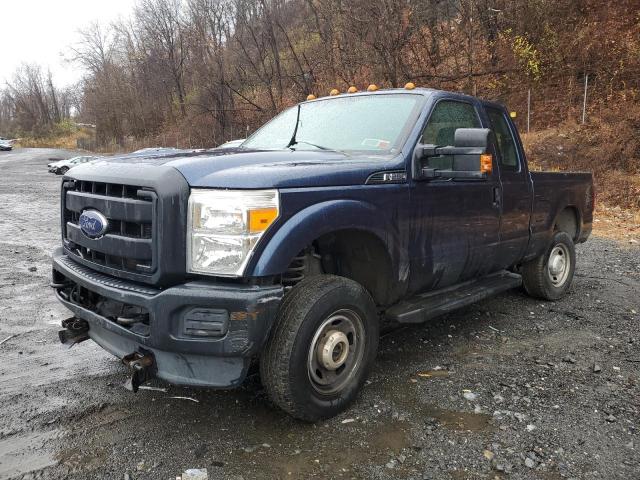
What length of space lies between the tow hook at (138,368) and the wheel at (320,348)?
1.98 ft

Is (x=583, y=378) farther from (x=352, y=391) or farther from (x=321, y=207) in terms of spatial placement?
(x=321, y=207)

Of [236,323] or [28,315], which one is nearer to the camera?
[236,323]

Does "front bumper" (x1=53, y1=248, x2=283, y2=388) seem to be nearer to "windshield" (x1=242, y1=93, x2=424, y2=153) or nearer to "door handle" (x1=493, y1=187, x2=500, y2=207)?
"windshield" (x1=242, y1=93, x2=424, y2=153)

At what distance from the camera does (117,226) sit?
9.73ft

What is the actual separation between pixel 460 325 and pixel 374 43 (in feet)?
55.3

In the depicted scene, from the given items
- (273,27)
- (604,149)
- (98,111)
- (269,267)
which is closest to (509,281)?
(269,267)

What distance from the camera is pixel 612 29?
16625 mm

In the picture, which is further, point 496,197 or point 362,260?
point 496,197

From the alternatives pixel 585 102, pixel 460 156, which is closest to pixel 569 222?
pixel 460 156

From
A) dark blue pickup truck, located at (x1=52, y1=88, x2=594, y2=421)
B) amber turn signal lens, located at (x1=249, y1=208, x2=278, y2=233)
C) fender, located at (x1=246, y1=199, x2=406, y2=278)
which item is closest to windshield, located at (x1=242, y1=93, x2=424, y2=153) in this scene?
dark blue pickup truck, located at (x1=52, y1=88, x2=594, y2=421)

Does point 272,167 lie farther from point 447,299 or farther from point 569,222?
point 569,222

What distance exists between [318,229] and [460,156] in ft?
3.92

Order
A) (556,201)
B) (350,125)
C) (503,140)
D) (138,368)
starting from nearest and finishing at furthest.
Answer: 1. (138,368)
2. (350,125)
3. (503,140)
4. (556,201)

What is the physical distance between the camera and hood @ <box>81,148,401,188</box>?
2738mm
